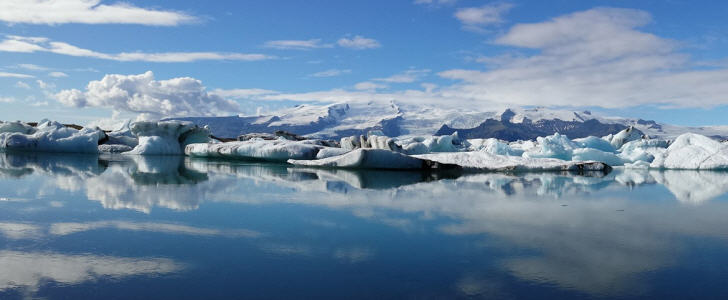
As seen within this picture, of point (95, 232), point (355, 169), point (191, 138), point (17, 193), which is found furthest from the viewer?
point (191, 138)

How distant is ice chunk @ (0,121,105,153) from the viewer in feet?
72.3

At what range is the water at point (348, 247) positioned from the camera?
278 cm

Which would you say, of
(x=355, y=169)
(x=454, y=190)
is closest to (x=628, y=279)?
(x=454, y=190)

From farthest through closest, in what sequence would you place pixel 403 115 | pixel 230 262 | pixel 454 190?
pixel 403 115 < pixel 454 190 < pixel 230 262

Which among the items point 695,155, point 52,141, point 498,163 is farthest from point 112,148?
point 695,155

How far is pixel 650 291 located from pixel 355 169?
426 inches

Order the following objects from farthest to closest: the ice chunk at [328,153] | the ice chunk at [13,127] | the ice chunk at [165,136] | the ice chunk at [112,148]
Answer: the ice chunk at [13,127], the ice chunk at [112,148], the ice chunk at [165,136], the ice chunk at [328,153]

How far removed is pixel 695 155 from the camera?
18422 mm

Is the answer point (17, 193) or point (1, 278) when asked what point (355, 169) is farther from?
point (1, 278)

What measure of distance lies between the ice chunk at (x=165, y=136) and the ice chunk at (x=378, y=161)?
11413mm

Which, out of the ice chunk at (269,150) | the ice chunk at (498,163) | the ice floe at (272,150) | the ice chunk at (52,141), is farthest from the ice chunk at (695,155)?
the ice chunk at (52,141)

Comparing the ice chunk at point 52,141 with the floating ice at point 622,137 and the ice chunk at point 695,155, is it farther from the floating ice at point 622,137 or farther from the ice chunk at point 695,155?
the floating ice at point 622,137

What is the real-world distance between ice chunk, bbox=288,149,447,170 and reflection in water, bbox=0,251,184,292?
32.4 ft

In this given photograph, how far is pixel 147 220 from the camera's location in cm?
459
